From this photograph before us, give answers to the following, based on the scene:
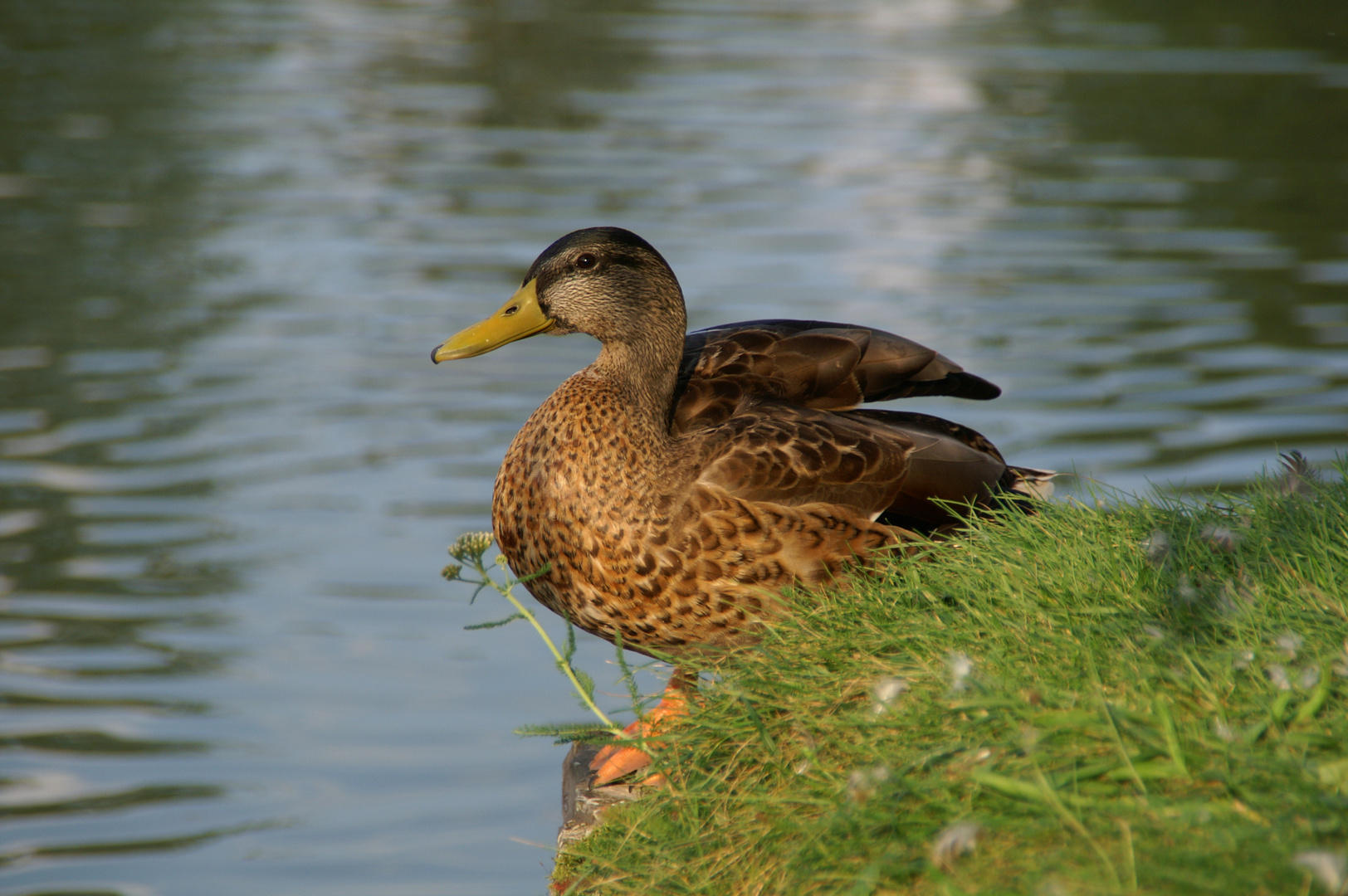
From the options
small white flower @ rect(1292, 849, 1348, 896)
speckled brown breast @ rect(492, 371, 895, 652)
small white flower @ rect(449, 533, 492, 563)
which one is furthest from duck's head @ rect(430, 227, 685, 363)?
small white flower @ rect(1292, 849, 1348, 896)

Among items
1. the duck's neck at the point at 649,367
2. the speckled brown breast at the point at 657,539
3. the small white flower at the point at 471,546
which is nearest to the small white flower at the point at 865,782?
the speckled brown breast at the point at 657,539

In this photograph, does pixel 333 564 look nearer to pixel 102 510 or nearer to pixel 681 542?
pixel 102 510

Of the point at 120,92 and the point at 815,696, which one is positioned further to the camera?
the point at 120,92

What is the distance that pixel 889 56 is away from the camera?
71.7 ft

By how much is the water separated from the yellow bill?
2848 mm

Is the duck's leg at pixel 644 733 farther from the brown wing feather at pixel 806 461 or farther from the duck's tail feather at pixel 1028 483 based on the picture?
the duck's tail feather at pixel 1028 483

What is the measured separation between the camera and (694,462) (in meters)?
3.61

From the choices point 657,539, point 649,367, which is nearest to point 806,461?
point 657,539

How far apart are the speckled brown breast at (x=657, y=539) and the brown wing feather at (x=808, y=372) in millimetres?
363

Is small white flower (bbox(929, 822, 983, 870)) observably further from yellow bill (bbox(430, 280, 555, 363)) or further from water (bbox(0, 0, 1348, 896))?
water (bbox(0, 0, 1348, 896))

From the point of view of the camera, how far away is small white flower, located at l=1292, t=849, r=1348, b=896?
78.7 inches

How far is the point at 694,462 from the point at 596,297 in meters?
0.64

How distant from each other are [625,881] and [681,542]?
33.7 inches

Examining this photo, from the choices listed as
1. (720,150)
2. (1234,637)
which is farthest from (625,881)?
(720,150)
